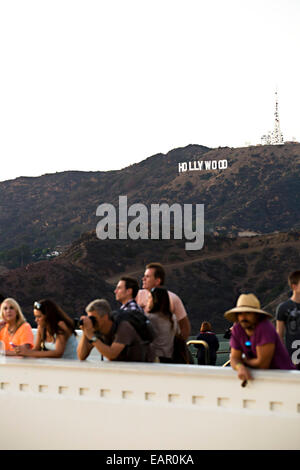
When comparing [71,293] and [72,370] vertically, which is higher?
[71,293]

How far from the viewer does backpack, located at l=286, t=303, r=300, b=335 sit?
664cm

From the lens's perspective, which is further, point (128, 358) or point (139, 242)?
point (139, 242)

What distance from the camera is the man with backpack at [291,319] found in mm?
6656

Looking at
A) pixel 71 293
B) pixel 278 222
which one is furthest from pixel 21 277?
pixel 278 222

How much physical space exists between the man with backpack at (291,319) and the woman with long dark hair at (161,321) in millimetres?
894

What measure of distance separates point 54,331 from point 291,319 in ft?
6.56

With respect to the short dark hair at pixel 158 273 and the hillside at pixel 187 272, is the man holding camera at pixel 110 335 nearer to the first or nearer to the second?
the short dark hair at pixel 158 273

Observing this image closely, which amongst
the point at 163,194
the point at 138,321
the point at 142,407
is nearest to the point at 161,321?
the point at 138,321

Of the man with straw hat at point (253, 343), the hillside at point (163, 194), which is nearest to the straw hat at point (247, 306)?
the man with straw hat at point (253, 343)

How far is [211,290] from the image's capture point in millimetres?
87750

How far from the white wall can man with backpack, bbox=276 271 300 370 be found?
1173 mm

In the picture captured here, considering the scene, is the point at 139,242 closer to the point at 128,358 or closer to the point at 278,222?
the point at 278,222

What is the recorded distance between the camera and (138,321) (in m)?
6.17

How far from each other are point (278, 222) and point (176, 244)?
2047cm
